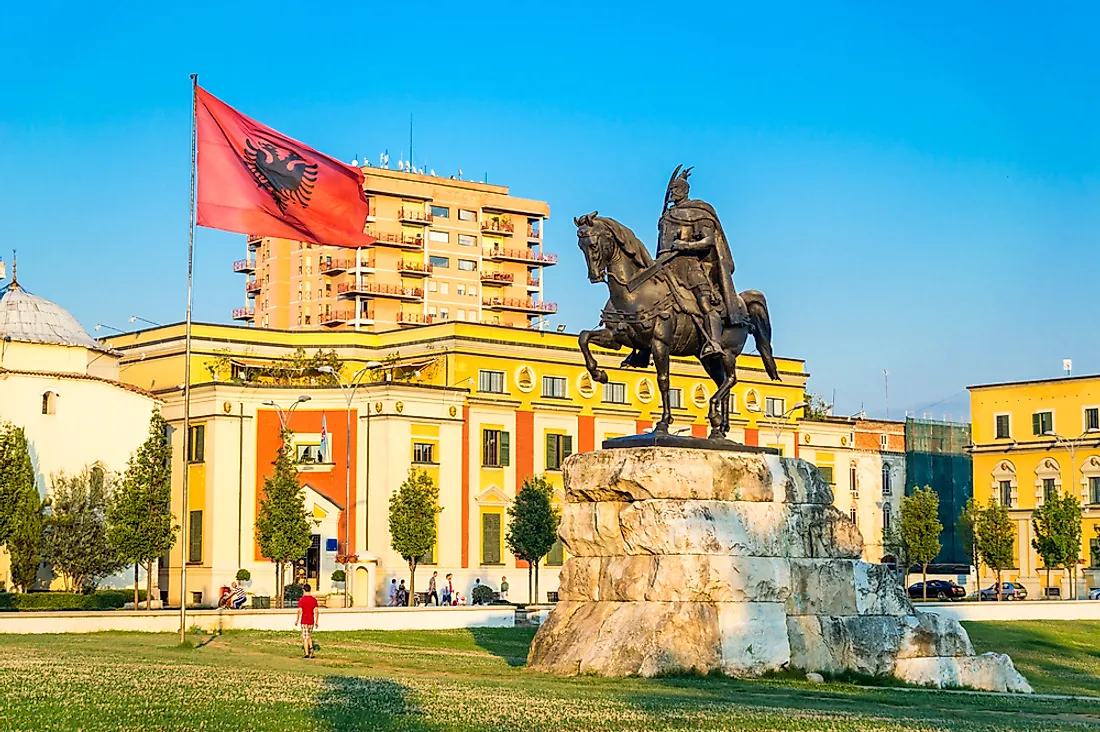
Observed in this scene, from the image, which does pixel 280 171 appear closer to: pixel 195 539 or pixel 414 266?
pixel 195 539

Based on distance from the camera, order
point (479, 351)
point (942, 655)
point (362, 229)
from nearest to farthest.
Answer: point (942, 655)
point (362, 229)
point (479, 351)

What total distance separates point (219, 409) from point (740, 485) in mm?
59549

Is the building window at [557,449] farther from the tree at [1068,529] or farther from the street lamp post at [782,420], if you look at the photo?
the tree at [1068,529]

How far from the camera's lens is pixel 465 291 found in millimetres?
142750

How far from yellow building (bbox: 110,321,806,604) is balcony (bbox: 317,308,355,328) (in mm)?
38934

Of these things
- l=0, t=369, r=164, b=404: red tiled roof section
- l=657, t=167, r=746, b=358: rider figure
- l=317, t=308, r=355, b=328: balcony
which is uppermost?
l=317, t=308, r=355, b=328: balcony

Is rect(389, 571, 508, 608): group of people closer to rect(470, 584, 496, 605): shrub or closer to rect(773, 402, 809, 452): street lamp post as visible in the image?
rect(470, 584, 496, 605): shrub

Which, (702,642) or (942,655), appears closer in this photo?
(702,642)

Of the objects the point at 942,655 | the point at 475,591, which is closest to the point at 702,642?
the point at 942,655

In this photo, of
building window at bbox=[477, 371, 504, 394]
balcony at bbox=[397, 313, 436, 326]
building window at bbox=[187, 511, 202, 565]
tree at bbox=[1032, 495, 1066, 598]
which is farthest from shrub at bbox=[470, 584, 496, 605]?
balcony at bbox=[397, 313, 436, 326]

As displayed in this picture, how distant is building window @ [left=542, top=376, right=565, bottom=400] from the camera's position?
94125 mm

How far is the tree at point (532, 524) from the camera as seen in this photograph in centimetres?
8538

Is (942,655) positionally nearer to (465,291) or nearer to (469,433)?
(469,433)

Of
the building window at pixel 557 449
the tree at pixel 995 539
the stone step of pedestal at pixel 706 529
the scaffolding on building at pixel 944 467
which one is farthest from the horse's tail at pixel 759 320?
the scaffolding on building at pixel 944 467
